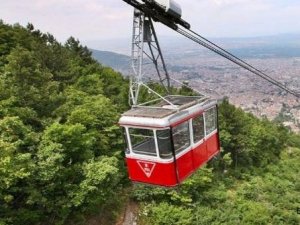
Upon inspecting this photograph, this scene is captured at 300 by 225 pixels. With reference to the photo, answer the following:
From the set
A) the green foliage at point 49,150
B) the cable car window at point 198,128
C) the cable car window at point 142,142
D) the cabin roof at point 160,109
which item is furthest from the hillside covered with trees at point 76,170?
the cable car window at point 198,128

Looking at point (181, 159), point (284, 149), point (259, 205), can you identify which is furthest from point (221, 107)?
point (181, 159)

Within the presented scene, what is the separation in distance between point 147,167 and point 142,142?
837 mm

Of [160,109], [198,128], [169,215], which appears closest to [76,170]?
[169,215]

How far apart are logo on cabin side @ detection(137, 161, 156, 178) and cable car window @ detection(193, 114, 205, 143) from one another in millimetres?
2034

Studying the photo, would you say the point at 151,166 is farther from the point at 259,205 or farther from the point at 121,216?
the point at 259,205

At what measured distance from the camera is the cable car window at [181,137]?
1306 cm

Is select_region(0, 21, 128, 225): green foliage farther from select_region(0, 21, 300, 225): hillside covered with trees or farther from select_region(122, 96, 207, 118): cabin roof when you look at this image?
select_region(122, 96, 207, 118): cabin roof

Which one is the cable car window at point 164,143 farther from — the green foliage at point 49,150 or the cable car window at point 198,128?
the green foliage at point 49,150

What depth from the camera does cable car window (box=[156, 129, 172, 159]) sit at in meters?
12.6

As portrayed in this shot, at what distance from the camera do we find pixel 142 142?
1353 centimetres

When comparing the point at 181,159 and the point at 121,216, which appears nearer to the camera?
the point at 181,159

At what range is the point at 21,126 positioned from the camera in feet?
69.2

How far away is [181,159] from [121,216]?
49.7 feet

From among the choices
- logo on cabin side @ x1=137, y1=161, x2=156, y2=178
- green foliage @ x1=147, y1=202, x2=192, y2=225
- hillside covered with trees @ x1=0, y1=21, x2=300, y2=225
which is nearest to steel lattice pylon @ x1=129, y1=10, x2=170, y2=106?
logo on cabin side @ x1=137, y1=161, x2=156, y2=178
